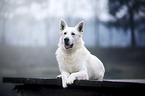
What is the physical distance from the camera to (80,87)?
3.21 metres

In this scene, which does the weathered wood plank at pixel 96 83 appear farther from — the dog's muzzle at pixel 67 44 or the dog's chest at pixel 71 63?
the dog's muzzle at pixel 67 44

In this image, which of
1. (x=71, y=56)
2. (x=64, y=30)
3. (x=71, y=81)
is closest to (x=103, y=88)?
(x=71, y=81)

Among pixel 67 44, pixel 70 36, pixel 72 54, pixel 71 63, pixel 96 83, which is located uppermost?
pixel 70 36

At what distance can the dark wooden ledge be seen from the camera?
2793mm

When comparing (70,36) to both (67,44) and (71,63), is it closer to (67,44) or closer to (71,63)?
(67,44)

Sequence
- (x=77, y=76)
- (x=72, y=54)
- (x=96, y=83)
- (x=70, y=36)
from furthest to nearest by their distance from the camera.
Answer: (x=72, y=54), (x=70, y=36), (x=77, y=76), (x=96, y=83)

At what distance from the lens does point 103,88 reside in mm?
3062

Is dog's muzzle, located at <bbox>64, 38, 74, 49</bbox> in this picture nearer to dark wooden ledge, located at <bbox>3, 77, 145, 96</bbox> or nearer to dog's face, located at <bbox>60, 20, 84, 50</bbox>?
dog's face, located at <bbox>60, 20, 84, 50</bbox>

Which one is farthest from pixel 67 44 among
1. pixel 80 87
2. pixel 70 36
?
pixel 80 87

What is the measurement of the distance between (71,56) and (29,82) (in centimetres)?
103

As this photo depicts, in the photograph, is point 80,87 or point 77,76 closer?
point 77,76

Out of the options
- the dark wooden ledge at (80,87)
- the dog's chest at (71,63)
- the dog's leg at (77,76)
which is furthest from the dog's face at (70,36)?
the dark wooden ledge at (80,87)

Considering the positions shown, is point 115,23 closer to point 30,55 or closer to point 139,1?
point 139,1

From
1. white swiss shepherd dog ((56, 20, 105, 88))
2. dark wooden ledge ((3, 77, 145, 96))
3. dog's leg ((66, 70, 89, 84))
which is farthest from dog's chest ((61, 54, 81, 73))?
dark wooden ledge ((3, 77, 145, 96))
